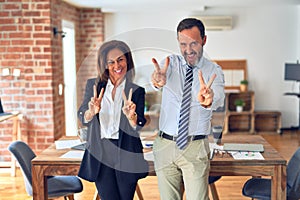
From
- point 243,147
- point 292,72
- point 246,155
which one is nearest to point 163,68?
Answer: point 246,155

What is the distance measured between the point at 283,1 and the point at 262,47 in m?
0.93

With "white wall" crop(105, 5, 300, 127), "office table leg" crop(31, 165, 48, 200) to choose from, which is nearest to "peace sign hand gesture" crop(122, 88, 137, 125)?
"office table leg" crop(31, 165, 48, 200)

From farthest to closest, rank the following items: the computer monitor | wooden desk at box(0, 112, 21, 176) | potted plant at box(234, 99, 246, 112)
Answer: potted plant at box(234, 99, 246, 112)
the computer monitor
wooden desk at box(0, 112, 21, 176)

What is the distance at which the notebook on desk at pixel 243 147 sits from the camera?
2.63 metres

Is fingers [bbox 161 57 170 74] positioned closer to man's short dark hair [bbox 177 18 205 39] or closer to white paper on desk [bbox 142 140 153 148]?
man's short dark hair [bbox 177 18 205 39]

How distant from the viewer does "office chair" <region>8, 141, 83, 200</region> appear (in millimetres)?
2676

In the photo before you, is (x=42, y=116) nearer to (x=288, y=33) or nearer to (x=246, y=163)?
(x=246, y=163)

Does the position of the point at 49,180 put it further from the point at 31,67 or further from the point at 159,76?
the point at 31,67

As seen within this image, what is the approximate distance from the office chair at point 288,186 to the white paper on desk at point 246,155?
31cm

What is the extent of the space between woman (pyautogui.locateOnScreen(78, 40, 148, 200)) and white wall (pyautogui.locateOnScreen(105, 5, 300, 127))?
471cm

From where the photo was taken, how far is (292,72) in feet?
20.7

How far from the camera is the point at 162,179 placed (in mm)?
2045

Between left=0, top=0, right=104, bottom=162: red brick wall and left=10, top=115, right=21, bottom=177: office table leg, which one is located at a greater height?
left=0, top=0, right=104, bottom=162: red brick wall

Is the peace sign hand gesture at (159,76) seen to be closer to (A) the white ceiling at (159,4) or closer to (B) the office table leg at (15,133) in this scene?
(B) the office table leg at (15,133)
